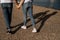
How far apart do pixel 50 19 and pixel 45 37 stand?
2.83m

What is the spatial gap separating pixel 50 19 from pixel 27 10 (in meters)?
2.54

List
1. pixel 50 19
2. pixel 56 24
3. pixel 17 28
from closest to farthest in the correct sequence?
1. pixel 17 28
2. pixel 56 24
3. pixel 50 19

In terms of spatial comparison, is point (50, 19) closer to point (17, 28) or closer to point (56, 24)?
point (56, 24)

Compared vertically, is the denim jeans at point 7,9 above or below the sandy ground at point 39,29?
above

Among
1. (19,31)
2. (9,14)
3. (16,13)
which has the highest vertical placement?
(9,14)

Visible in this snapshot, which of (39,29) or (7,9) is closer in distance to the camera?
(7,9)

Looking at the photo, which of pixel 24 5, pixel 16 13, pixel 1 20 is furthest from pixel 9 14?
pixel 16 13

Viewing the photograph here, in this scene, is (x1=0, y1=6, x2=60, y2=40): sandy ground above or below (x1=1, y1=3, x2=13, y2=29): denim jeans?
below

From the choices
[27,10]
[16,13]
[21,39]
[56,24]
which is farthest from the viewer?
[16,13]

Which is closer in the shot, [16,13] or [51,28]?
[51,28]

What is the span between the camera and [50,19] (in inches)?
Answer: 422

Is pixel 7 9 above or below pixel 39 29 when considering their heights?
above

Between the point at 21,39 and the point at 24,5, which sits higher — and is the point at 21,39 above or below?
below

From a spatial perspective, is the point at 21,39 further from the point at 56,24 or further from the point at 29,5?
the point at 56,24
